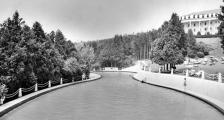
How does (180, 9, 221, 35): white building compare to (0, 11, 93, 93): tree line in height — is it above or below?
above

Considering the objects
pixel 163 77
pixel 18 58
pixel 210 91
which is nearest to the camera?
pixel 210 91

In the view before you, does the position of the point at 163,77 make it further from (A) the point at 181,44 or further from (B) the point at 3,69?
(A) the point at 181,44

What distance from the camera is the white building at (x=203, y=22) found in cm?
17762

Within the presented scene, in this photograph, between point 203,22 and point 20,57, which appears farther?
point 203,22

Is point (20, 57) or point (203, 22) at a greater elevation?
point (203, 22)

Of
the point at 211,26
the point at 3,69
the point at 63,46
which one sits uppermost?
the point at 211,26

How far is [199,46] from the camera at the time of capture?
125 metres

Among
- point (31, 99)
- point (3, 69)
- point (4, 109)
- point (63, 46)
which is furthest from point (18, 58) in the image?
point (63, 46)

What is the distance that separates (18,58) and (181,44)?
2330 inches

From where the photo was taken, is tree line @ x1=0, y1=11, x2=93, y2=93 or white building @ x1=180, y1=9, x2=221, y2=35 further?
white building @ x1=180, y1=9, x2=221, y2=35

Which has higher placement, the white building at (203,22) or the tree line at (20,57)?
the white building at (203,22)

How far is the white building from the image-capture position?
17762 centimetres

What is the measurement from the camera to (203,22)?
182250mm

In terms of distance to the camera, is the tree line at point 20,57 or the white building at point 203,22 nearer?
the tree line at point 20,57
